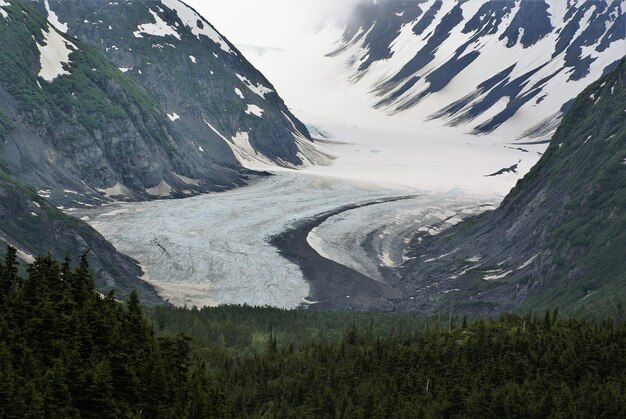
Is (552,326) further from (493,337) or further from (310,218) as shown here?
(310,218)

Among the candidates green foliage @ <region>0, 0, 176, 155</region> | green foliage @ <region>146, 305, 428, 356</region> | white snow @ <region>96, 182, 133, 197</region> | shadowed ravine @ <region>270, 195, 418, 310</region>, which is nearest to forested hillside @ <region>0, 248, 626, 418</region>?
green foliage @ <region>146, 305, 428, 356</region>

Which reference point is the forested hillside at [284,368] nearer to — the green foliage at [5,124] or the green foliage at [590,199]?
the green foliage at [590,199]

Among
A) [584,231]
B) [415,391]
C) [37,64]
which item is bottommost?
[415,391]

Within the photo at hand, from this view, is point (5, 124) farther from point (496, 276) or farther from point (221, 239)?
point (496, 276)

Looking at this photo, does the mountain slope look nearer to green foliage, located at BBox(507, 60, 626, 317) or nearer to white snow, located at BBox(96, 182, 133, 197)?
green foliage, located at BBox(507, 60, 626, 317)

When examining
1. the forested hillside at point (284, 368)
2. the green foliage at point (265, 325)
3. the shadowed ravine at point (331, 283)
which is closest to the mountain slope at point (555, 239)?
the shadowed ravine at point (331, 283)

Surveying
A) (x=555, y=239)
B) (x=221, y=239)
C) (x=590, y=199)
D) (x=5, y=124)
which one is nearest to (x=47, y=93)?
(x=5, y=124)

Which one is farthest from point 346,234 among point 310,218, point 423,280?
point 423,280
